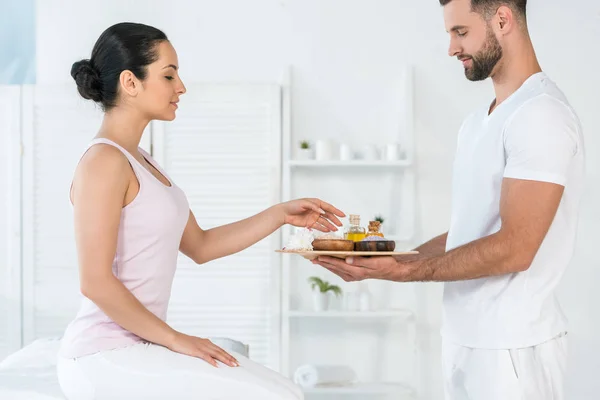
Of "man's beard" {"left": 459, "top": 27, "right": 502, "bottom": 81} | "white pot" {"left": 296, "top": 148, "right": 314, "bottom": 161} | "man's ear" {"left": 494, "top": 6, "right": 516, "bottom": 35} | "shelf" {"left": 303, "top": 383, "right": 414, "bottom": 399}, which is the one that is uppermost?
"man's ear" {"left": 494, "top": 6, "right": 516, "bottom": 35}

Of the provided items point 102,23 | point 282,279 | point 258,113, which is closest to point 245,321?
point 282,279

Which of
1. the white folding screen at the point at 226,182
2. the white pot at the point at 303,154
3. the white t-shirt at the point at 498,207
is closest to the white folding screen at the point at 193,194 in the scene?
the white folding screen at the point at 226,182

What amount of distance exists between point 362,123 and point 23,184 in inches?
69.5

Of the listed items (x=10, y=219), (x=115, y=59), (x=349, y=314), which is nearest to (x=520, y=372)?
(x=115, y=59)

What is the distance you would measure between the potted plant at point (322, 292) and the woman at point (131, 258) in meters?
2.01

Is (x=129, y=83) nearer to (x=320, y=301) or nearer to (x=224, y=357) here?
(x=224, y=357)

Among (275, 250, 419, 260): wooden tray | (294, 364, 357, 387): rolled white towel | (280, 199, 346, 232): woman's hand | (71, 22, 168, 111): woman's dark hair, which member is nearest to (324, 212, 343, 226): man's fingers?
(280, 199, 346, 232): woman's hand

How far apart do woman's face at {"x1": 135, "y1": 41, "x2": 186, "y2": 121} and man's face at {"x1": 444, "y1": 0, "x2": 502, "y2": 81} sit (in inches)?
28.8

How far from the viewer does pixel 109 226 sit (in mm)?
1603

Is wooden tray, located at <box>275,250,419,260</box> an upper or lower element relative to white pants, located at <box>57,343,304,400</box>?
upper

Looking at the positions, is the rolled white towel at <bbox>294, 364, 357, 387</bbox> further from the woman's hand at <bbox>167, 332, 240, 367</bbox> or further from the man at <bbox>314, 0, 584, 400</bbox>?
the woman's hand at <bbox>167, 332, 240, 367</bbox>

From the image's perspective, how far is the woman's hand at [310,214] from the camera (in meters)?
2.23

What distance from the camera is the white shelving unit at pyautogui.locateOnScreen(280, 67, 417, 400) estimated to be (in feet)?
12.3

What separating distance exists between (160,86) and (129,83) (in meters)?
0.08
